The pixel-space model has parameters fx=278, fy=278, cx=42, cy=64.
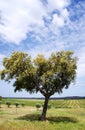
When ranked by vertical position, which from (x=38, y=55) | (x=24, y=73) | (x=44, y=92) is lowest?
(x=44, y=92)

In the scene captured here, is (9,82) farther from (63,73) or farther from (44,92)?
(63,73)

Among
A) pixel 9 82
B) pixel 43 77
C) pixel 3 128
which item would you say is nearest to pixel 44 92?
pixel 43 77

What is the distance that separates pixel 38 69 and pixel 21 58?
3394 millimetres

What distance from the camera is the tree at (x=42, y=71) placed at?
136 feet

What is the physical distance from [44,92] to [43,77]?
2726 mm

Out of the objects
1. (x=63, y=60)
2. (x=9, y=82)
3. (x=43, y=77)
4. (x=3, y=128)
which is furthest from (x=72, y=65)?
(x=3, y=128)

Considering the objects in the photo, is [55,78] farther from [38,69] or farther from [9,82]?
[9,82]

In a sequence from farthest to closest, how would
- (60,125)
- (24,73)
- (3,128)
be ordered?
(24,73) → (60,125) → (3,128)

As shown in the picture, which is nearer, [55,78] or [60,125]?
[60,125]

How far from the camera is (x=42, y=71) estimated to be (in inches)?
1699

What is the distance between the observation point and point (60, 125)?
127 ft

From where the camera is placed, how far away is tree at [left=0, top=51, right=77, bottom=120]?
136 ft

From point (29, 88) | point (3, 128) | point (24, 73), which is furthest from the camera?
point (29, 88)

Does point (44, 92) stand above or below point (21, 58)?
below
